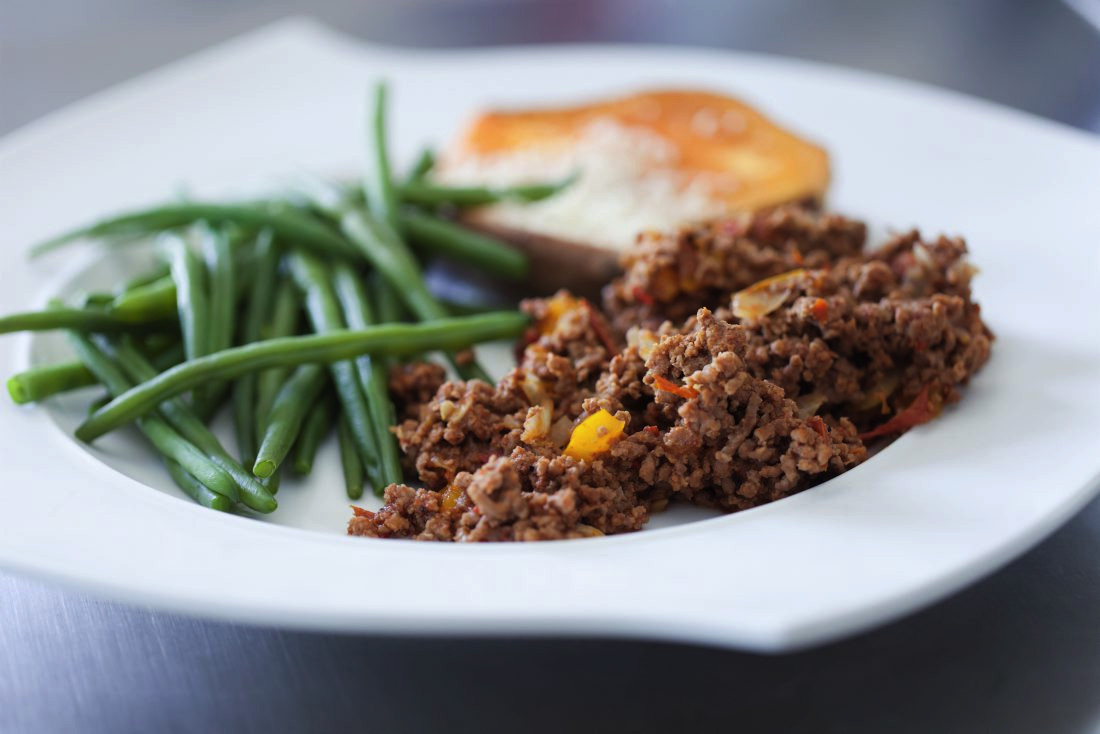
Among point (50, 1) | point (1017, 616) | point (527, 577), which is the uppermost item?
point (527, 577)

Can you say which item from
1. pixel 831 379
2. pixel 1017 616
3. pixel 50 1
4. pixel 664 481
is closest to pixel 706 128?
pixel 831 379

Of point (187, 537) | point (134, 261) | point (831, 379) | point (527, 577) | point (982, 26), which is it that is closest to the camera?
point (527, 577)

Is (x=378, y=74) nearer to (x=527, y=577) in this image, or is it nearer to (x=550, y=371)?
(x=550, y=371)

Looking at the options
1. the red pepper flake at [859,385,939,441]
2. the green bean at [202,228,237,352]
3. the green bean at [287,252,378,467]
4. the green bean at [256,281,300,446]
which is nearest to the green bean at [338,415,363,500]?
the green bean at [287,252,378,467]

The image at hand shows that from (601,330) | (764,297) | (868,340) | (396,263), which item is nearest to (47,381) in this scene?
(396,263)

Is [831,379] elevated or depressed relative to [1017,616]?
elevated

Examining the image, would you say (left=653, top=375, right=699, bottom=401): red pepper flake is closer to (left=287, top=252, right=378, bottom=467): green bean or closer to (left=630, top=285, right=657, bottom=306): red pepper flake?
(left=630, top=285, right=657, bottom=306): red pepper flake
